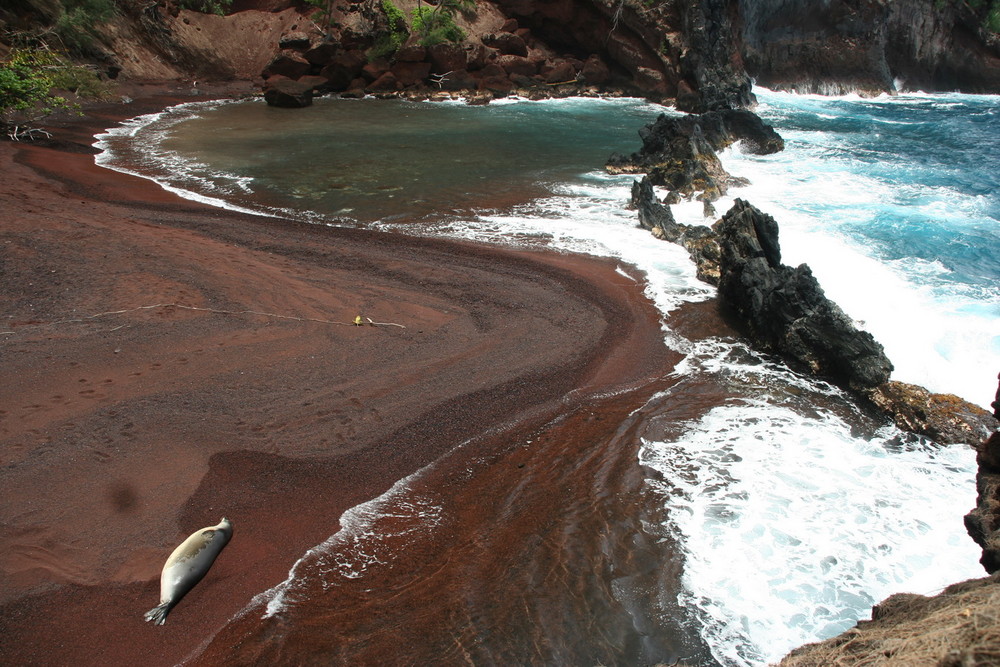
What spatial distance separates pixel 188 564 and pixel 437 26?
3387 cm

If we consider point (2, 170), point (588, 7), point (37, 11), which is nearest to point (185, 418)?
point (2, 170)

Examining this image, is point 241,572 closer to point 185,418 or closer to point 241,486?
point 241,486

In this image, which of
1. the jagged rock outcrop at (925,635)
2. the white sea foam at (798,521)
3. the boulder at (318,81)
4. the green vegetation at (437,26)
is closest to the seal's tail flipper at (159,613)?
the white sea foam at (798,521)

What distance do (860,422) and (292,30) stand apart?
35820 mm

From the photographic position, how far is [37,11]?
86.1 feet

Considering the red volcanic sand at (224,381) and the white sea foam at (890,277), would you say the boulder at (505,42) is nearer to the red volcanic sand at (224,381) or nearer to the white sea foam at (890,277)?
the white sea foam at (890,277)

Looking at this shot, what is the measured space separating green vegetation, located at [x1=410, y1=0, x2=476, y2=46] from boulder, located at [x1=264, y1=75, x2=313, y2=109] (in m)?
8.16

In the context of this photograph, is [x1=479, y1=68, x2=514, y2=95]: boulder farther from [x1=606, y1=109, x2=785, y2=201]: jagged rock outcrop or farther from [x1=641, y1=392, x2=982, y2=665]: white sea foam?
[x1=641, y1=392, x2=982, y2=665]: white sea foam

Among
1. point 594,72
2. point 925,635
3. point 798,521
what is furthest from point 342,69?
point 925,635

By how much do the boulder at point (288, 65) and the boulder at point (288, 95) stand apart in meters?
4.21

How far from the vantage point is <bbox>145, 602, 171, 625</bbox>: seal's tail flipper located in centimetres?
476

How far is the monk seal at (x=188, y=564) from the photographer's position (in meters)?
4.84

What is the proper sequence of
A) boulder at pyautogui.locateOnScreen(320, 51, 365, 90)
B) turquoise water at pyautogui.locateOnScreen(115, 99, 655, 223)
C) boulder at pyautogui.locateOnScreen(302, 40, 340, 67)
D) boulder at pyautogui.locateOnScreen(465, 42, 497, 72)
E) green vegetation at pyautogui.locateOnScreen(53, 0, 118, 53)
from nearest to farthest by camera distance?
turquoise water at pyautogui.locateOnScreen(115, 99, 655, 223)
green vegetation at pyautogui.locateOnScreen(53, 0, 118, 53)
boulder at pyautogui.locateOnScreen(302, 40, 340, 67)
boulder at pyautogui.locateOnScreen(320, 51, 365, 90)
boulder at pyautogui.locateOnScreen(465, 42, 497, 72)

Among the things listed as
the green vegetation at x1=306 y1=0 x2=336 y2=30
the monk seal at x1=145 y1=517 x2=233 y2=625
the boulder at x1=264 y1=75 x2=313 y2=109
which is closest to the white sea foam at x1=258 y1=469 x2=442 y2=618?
the monk seal at x1=145 y1=517 x2=233 y2=625
